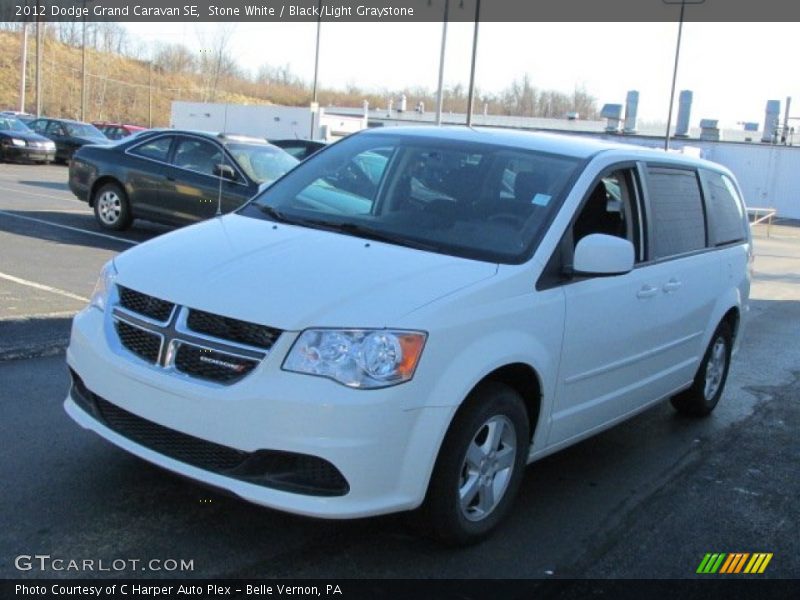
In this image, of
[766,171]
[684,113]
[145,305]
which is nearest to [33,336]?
[145,305]

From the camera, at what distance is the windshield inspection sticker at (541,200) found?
422cm

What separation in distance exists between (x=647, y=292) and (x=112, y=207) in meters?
9.58

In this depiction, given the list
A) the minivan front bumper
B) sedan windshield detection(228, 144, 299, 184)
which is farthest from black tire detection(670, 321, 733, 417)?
sedan windshield detection(228, 144, 299, 184)

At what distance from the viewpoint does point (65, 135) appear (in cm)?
2789

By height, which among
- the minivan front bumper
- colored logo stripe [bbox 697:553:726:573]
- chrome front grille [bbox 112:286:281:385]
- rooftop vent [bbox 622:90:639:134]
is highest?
rooftop vent [bbox 622:90:639:134]

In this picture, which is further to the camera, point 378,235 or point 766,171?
point 766,171

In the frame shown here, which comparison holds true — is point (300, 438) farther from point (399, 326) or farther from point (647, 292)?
point (647, 292)

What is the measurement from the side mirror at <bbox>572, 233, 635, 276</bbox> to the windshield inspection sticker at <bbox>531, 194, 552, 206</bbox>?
0.29 m

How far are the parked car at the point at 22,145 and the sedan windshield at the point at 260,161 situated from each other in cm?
1677

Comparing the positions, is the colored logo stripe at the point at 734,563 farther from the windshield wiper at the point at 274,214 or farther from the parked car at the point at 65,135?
the parked car at the point at 65,135

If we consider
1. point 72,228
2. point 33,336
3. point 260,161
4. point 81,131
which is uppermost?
point 81,131

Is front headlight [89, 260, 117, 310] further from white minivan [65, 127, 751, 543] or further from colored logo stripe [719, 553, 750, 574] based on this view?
colored logo stripe [719, 553, 750, 574]

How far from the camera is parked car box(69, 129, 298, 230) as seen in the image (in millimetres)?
11500

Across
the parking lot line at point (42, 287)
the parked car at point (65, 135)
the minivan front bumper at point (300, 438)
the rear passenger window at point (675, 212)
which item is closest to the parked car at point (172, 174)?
the parking lot line at point (42, 287)
